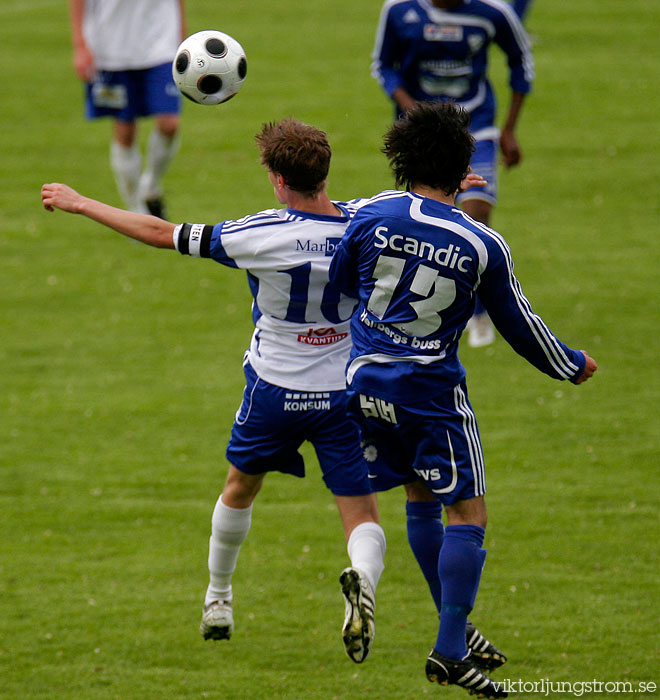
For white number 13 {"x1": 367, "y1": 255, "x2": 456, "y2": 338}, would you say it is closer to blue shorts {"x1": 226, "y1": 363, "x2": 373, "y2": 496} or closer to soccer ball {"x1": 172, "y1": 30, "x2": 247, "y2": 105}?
blue shorts {"x1": 226, "y1": 363, "x2": 373, "y2": 496}

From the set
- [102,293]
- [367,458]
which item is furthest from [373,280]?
[102,293]

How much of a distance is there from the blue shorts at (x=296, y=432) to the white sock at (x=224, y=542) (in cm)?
28

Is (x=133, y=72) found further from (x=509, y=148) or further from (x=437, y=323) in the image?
(x=437, y=323)

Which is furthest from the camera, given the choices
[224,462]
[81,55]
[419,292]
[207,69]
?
[81,55]

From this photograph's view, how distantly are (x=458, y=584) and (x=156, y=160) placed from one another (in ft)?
20.7

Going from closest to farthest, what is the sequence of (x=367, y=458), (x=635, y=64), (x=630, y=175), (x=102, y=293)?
(x=367, y=458), (x=102, y=293), (x=630, y=175), (x=635, y=64)

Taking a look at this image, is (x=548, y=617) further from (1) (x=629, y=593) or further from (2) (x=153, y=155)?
(2) (x=153, y=155)

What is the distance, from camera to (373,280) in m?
4.14

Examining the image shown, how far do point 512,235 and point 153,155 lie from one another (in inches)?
123

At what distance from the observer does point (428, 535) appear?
4.61 m

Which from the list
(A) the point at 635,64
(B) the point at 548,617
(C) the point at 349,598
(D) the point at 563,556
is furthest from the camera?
(A) the point at 635,64

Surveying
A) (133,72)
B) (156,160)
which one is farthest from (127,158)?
(133,72)

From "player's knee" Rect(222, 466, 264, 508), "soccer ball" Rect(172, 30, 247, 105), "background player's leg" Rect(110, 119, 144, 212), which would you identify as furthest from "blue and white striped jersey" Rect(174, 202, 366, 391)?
"background player's leg" Rect(110, 119, 144, 212)

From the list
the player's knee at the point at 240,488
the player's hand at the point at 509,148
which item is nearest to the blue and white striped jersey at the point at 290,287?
the player's knee at the point at 240,488
